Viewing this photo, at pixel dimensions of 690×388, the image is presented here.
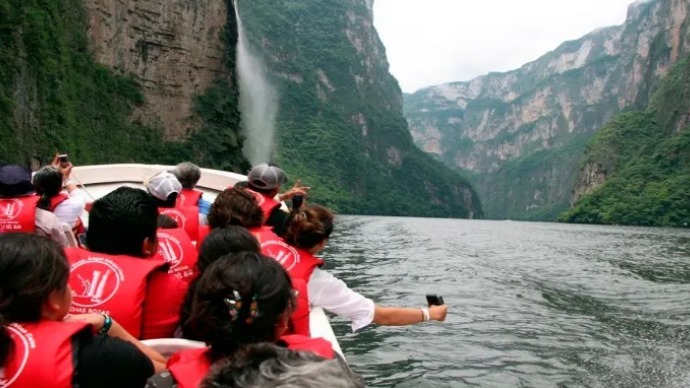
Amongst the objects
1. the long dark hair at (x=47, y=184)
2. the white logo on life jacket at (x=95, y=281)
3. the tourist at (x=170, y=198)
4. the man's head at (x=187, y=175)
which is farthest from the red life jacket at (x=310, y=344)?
the man's head at (x=187, y=175)

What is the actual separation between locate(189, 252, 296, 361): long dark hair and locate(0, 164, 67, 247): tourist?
3157mm

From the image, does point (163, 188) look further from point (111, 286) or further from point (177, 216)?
point (111, 286)

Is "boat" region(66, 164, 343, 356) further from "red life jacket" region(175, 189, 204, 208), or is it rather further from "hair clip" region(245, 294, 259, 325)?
"hair clip" region(245, 294, 259, 325)

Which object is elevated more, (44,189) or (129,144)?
(129,144)

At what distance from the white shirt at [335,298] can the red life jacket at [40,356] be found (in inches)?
72.1

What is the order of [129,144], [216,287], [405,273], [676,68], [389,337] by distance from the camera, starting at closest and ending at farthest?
[216,287] → [389,337] → [405,273] → [129,144] → [676,68]

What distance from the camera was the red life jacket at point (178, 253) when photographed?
3.50 metres

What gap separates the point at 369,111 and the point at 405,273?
144026 mm

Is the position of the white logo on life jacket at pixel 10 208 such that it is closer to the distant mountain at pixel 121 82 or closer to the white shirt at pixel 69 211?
the white shirt at pixel 69 211

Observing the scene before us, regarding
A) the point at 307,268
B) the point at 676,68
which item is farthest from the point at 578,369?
the point at 676,68

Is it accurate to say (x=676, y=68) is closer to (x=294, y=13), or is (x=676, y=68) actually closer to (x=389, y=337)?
(x=294, y=13)

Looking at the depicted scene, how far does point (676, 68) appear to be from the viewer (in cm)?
11600

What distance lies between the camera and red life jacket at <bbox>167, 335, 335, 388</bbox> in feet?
6.38

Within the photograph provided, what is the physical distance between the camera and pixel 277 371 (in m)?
1.27
